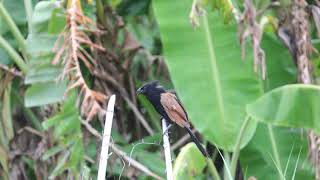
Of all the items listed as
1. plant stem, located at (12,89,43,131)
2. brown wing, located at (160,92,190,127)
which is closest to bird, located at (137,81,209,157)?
brown wing, located at (160,92,190,127)

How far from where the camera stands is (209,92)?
334 cm

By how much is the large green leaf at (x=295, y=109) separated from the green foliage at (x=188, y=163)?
11.8 inches

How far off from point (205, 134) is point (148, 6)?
111 cm

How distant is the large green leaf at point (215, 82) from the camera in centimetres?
332

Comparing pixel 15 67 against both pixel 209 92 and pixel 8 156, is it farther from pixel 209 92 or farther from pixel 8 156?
pixel 209 92

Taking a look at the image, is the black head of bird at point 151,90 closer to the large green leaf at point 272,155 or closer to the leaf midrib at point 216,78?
the leaf midrib at point 216,78

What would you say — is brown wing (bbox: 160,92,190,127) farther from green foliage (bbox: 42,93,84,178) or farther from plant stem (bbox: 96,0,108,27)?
plant stem (bbox: 96,0,108,27)

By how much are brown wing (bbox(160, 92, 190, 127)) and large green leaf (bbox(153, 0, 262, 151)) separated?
2.53 ft

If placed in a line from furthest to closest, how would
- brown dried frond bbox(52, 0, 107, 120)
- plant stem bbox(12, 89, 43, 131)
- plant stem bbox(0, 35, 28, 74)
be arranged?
plant stem bbox(12, 89, 43, 131)
plant stem bbox(0, 35, 28, 74)
brown dried frond bbox(52, 0, 107, 120)

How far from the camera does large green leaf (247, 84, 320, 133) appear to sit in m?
2.79

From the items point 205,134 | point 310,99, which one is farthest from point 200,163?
point 310,99

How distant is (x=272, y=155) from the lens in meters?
3.56

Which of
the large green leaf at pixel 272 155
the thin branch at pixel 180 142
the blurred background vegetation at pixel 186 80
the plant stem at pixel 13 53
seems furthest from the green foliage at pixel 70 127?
the thin branch at pixel 180 142

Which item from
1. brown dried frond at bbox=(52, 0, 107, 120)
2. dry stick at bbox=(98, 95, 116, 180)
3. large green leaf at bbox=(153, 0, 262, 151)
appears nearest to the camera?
dry stick at bbox=(98, 95, 116, 180)
